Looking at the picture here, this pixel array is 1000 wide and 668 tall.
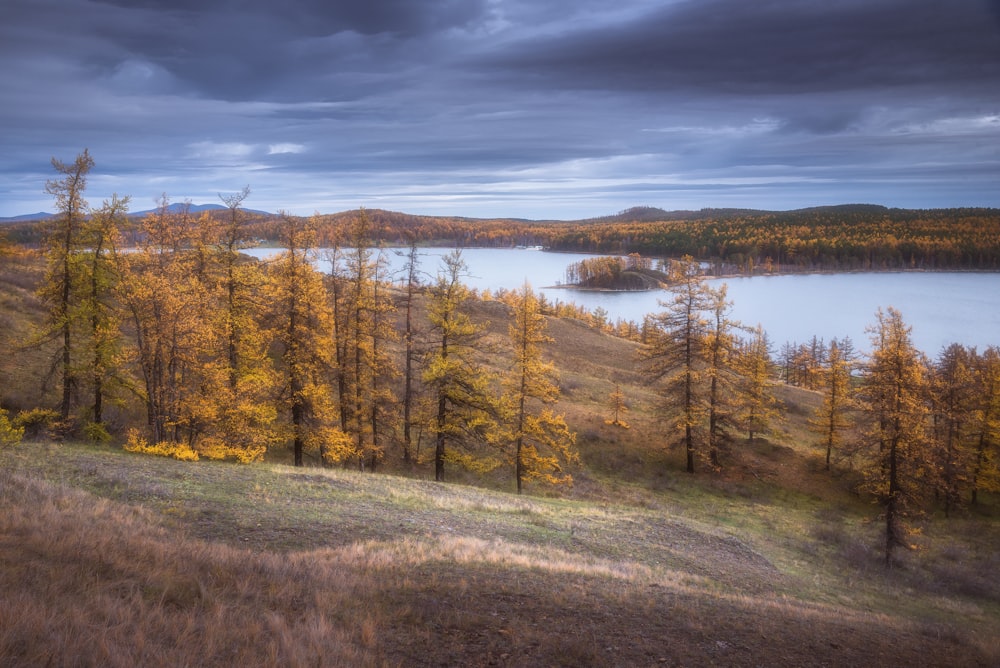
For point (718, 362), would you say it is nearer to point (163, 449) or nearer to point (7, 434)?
point (163, 449)

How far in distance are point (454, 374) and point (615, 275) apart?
147m

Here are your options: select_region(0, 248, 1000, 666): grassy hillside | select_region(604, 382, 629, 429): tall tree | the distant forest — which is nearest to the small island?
the distant forest

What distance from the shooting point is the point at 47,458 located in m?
15.9

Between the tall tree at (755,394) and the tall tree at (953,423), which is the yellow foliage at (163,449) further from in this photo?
the tall tree at (953,423)

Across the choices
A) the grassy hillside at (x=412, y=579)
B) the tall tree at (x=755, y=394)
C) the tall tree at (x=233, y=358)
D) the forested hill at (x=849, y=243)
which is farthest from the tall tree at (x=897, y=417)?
the forested hill at (x=849, y=243)

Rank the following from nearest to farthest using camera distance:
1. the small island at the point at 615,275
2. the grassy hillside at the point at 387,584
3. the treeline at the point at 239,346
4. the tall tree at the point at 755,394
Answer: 1. the grassy hillside at the point at 387,584
2. the treeline at the point at 239,346
3. the tall tree at the point at 755,394
4. the small island at the point at 615,275

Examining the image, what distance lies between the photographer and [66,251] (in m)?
21.4

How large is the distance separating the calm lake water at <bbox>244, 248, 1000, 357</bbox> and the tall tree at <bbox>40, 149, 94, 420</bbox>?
55052mm

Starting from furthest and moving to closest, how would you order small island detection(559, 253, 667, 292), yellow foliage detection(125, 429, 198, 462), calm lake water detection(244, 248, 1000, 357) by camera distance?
1. small island detection(559, 253, 667, 292)
2. calm lake water detection(244, 248, 1000, 357)
3. yellow foliage detection(125, 429, 198, 462)

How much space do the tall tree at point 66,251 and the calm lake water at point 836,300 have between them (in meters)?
55.1

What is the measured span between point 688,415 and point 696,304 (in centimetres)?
687

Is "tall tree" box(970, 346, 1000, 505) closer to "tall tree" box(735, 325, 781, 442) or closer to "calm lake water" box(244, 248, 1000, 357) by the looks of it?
"tall tree" box(735, 325, 781, 442)

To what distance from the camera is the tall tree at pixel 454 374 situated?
1007 inches

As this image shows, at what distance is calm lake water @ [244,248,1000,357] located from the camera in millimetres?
100794
